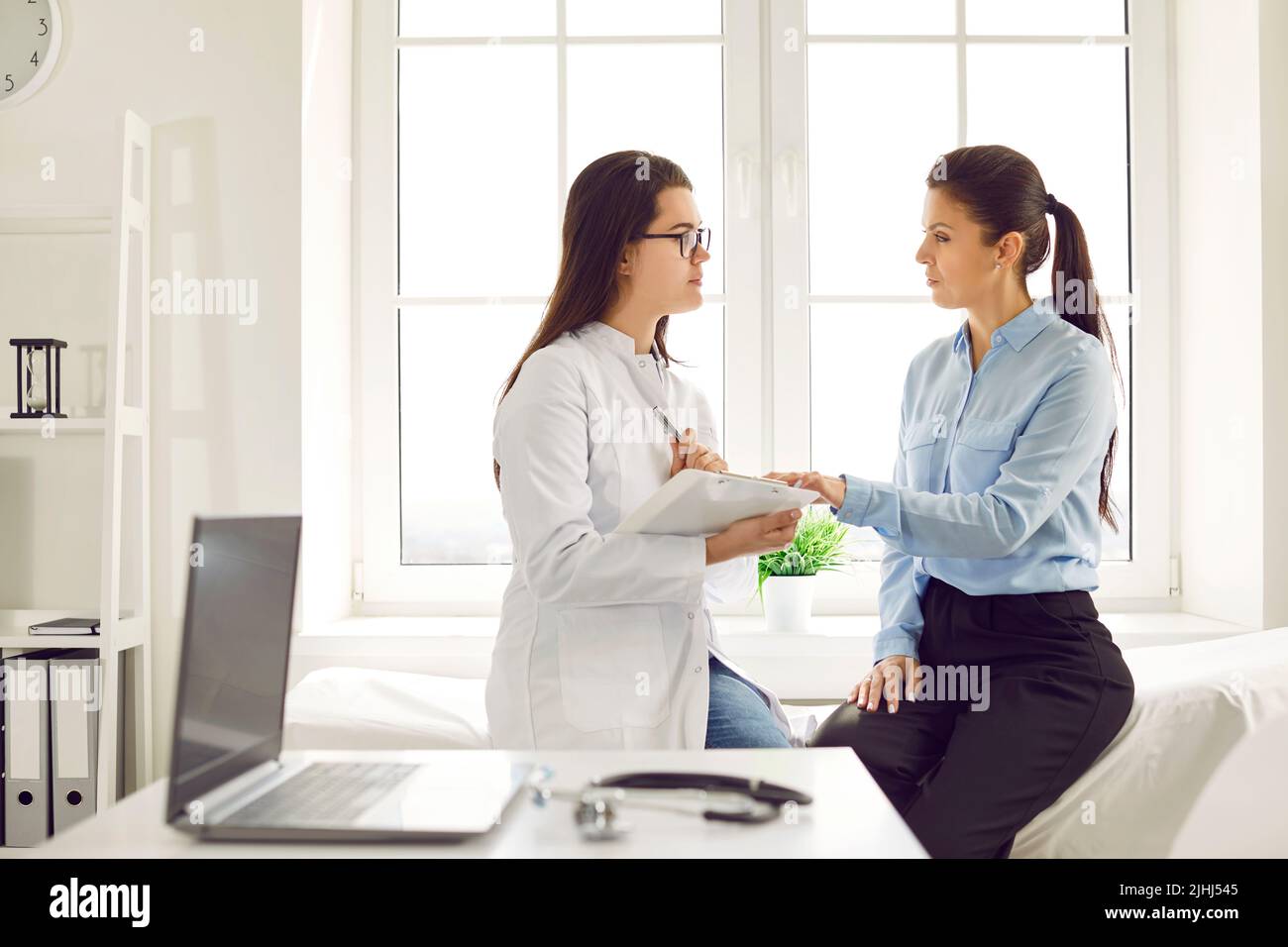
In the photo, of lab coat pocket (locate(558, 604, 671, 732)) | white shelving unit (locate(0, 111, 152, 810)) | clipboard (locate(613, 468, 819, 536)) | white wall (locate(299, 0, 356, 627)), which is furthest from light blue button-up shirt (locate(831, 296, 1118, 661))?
white shelving unit (locate(0, 111, 152, 810))

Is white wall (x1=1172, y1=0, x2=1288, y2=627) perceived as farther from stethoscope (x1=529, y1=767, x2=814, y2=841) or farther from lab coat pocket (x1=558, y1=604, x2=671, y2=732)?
stethoscope (x1=529, y1=767, x2=814, y2=841)

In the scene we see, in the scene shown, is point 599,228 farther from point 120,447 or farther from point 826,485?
point 120,447

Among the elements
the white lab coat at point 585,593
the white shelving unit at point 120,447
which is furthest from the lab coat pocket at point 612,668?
the white shelving unit at point 120,447

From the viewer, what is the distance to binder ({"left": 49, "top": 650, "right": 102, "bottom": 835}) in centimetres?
219

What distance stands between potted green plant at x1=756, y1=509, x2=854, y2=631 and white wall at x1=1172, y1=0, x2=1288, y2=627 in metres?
0.94

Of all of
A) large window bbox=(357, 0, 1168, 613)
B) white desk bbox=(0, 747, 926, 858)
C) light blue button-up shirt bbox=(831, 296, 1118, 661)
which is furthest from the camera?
large window bbox=(357, 0, 1168, 613)

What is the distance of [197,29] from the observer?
242 centimetres

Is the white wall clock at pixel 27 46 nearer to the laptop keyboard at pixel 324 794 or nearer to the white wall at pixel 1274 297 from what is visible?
the laptop keyboard at pixel 324 794

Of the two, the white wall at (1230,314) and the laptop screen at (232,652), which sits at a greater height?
the white wall at (1230,314)

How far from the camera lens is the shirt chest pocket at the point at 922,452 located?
183 centimetres
